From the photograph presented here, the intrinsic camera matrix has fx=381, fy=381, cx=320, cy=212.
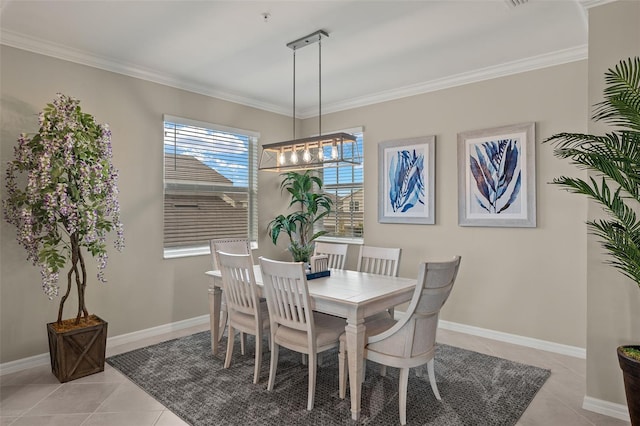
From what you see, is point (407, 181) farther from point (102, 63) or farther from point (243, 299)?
point (102, 63)

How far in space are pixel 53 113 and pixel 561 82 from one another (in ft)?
14.2

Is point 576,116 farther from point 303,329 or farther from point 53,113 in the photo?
point 53,113

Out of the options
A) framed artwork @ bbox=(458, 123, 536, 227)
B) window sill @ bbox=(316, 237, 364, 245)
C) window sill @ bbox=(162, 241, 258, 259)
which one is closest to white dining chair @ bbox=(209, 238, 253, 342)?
window sill @ bbox=(162, 241, 258, 259)

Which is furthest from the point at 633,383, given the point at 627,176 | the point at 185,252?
the point at 185,252

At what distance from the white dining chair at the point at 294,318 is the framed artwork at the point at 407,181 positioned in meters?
2.05

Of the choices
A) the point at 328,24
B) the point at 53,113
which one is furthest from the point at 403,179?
the point at 53,113

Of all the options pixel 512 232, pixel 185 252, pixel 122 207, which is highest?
pixel 122 207

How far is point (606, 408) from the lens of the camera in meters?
2.45

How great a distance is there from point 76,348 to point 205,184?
7.01 ft

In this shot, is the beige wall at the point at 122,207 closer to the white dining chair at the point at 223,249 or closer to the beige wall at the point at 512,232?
the white dining chair at the point at 223,249

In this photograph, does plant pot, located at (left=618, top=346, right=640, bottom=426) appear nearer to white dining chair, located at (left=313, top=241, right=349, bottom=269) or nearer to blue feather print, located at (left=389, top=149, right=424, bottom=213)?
white dining chair, located at (left=313, top=241, right=349, bottom=269)

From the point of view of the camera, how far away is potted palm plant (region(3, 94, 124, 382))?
2820mm

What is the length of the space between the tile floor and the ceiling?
2672 millimetres

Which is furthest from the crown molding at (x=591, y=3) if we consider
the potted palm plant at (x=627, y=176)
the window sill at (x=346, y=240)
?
the window sill at (x=346, y=240)
